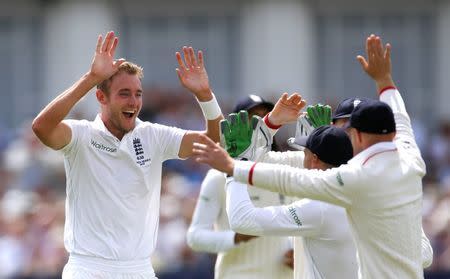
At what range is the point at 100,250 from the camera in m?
8.51

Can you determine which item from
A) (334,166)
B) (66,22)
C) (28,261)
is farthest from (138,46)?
(334,166)

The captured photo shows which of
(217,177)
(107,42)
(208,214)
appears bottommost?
(208,214)

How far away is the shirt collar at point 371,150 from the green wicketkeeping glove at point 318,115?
136 cm

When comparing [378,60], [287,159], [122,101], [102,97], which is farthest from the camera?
[287,159]

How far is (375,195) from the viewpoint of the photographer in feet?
24.1

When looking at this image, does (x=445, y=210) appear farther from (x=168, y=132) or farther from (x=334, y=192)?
(x=334, y=192)

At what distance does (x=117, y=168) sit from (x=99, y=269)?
66 centimetres

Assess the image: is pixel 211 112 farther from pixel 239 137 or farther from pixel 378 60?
pixel 378 60

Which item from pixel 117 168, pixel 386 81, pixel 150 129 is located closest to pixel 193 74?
pixel 150 129

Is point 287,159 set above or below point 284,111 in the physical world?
below

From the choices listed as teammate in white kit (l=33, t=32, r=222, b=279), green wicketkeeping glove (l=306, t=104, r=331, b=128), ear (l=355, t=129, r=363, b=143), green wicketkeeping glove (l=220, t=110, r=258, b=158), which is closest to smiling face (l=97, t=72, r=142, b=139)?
teammate in white kit (l=33, t=32, r=222, b=279)

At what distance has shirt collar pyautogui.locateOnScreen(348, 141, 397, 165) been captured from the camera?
737 cm

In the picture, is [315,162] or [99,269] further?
[99,269]

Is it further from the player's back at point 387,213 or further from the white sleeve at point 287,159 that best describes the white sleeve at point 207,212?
the player's back at point 387,213
